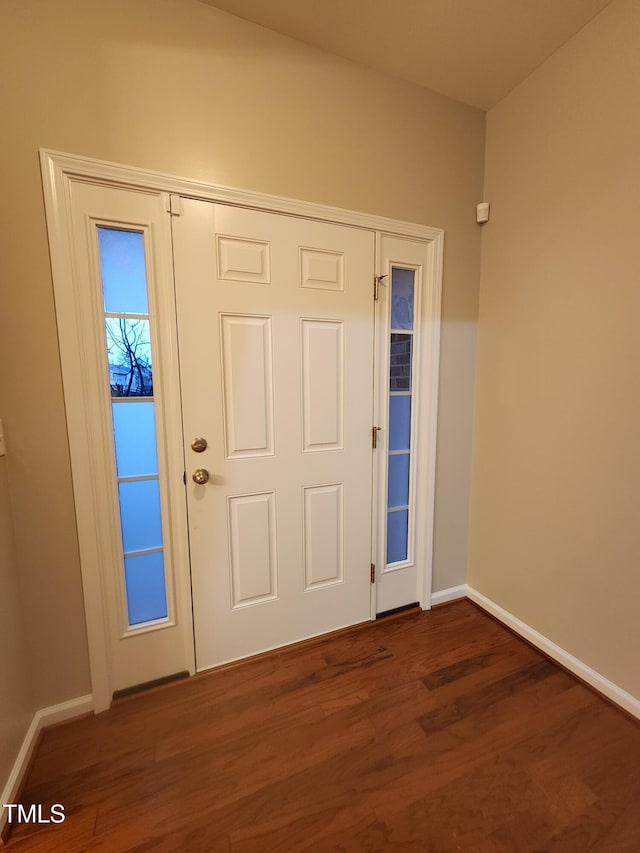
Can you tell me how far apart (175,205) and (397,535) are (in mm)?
1885

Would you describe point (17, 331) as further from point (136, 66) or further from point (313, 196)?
point (313, 196)

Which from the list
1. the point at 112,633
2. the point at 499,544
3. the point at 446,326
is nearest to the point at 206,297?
the point at 446,326

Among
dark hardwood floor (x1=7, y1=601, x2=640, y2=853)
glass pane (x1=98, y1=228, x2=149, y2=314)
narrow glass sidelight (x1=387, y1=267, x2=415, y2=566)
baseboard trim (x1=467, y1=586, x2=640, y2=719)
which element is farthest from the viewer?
narrow glass sidelight (x1=387, y1=267, x2=415, y2=566)

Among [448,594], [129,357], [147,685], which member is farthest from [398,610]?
[129,357]

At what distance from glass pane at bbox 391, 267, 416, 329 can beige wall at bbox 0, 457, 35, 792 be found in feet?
5.74

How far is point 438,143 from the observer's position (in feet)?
5.73

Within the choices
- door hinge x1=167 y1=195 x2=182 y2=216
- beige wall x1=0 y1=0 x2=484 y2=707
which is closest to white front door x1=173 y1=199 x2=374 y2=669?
door hinge x1=167 y1=195 x2=182 y2=216

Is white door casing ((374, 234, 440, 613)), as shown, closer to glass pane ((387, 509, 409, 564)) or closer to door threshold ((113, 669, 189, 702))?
glass pane ((387, 509, 409, 564))

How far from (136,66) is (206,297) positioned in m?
0.80

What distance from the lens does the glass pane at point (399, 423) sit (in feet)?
6.15

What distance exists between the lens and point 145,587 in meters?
1.49

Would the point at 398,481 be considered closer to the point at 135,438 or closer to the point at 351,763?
the point at 351,763

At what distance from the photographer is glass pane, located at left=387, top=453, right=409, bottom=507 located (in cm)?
192

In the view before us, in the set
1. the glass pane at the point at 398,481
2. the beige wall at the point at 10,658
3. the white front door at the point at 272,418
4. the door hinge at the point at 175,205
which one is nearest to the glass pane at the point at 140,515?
the white front door at the point at 272,418
